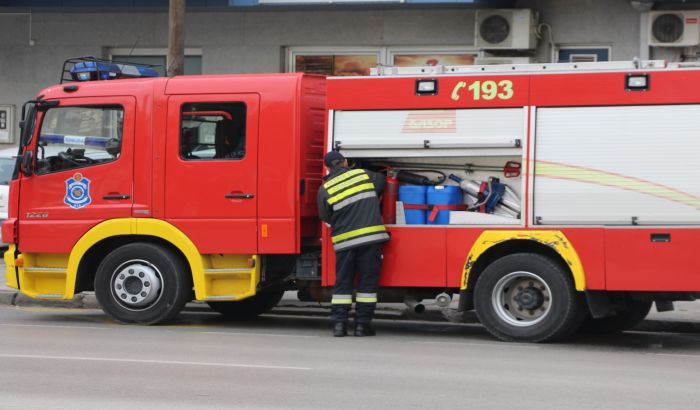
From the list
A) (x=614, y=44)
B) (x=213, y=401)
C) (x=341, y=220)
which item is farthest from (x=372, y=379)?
(x=614, y=44)

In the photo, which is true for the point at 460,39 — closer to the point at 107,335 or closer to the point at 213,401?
the point at 107,335

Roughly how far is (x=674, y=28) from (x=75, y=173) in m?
9.85

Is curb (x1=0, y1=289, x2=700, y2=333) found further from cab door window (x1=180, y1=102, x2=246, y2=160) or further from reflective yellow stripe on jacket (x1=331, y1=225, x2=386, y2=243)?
cab door window (x1=180, y1=102, x2=246, y2=160)

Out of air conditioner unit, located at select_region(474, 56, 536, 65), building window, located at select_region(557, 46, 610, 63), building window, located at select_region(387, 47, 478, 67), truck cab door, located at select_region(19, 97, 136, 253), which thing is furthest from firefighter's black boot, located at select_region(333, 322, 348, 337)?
building window, located at select_region(557, 46, 610, 63)

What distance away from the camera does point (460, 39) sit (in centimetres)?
1889

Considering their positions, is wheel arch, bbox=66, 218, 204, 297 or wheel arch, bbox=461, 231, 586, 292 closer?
wheel arch, bbox=461, 231, 586, 292

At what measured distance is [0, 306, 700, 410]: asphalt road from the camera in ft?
24.6

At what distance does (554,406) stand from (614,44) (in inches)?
471

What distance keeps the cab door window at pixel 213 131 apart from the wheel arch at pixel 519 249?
99.2 inches

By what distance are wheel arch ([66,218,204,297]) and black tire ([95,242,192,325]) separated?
0.39 feet

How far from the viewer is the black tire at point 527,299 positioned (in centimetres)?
1035

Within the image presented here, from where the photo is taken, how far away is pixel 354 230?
424 inches

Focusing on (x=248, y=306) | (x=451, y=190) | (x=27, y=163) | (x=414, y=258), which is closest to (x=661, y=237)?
(x=451, y=190)

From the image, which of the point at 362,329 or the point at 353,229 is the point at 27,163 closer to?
the point at 353,229
